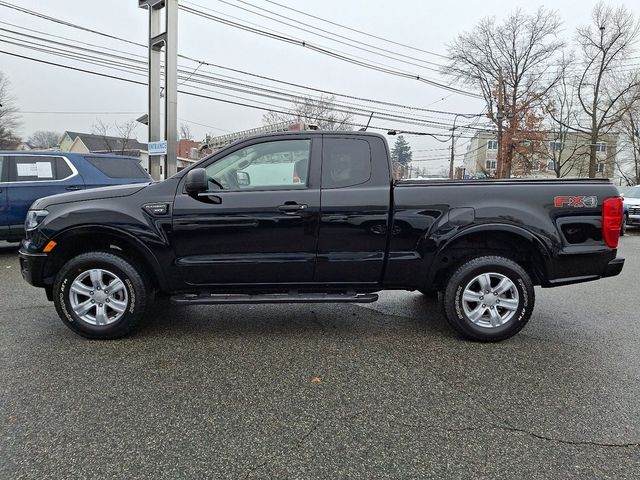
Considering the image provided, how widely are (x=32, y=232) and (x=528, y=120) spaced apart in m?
39.3

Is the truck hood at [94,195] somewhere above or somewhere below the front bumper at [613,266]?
above

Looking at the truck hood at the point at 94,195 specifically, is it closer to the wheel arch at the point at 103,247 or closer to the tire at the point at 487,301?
the wheel arch at the point at 103,247

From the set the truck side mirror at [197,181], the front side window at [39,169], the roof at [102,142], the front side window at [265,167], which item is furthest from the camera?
the roof at [102,142]

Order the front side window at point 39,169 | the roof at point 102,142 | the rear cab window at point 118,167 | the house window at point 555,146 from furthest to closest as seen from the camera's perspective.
Answer: 1. the roof at point 102,142
2. the house window at point 555,146
3. the rear cab window at point 118,167
4. the front side window at point 39,169

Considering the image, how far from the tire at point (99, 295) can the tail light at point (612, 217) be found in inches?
158

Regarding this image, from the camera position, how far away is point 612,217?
3607 millimetres

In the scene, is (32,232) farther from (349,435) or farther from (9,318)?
(349,435)

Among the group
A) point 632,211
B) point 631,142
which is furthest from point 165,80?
point 631,142

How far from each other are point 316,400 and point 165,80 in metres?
12.4

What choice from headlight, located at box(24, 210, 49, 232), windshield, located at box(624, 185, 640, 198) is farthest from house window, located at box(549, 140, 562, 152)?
headlight, located at box(24, 210, 49, 232)

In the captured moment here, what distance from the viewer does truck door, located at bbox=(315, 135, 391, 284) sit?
3.62 meters

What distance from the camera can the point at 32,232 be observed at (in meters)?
3.69

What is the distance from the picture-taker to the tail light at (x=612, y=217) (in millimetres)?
3607

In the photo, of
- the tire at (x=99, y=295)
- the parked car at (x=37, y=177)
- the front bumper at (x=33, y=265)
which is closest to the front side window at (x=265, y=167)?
the tire at (x=99, y=295)
